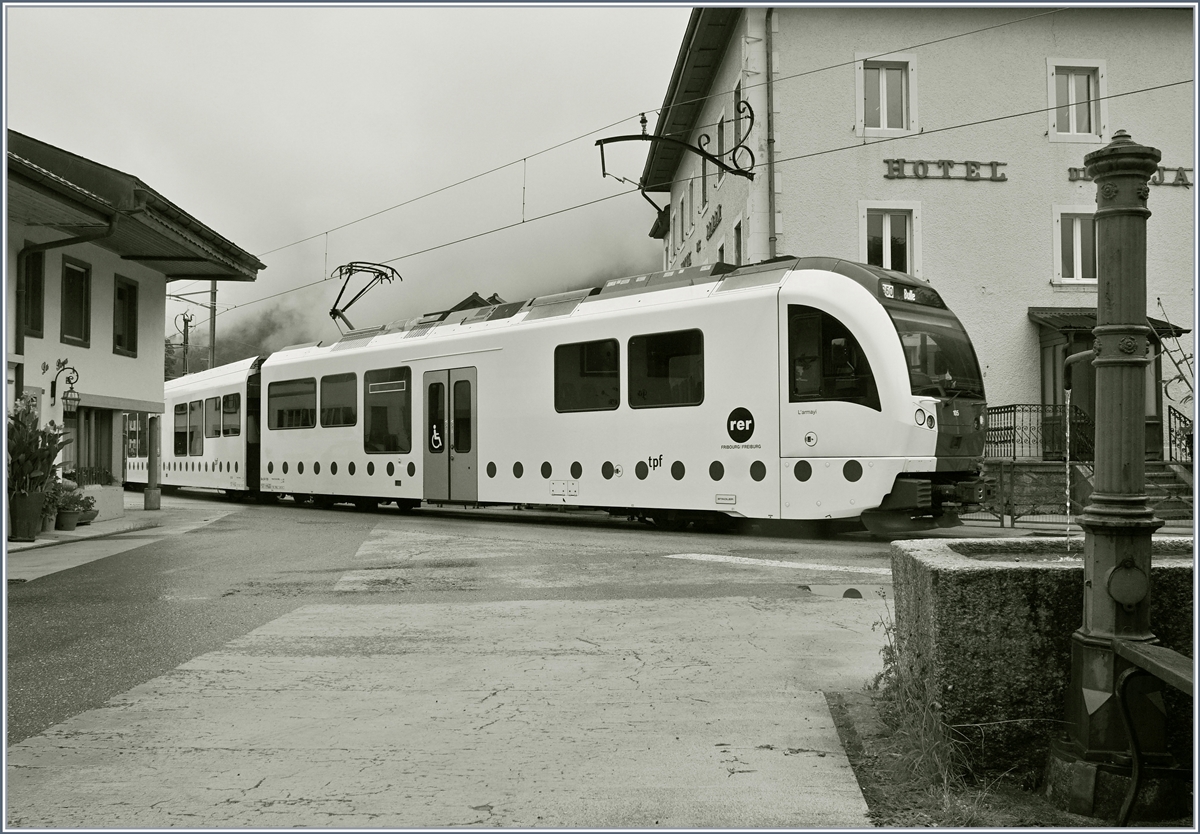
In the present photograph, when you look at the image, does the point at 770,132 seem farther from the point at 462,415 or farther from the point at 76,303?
the point at 76,303

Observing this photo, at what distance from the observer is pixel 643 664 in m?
5.83

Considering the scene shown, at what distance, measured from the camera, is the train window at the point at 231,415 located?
2452cm

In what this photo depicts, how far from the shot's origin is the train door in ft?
58.1

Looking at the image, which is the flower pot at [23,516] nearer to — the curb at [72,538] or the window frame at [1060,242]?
the curb at [72,538]

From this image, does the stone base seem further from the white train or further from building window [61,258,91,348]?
building window [61,258,91,348]

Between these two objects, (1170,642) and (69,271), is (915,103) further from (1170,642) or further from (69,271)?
(1170,642)

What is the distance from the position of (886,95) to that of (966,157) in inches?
82.8

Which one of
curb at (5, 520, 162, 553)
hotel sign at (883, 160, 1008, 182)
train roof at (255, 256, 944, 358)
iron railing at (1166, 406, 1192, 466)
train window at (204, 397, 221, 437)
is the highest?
hotel sign at (883, 160, 1008, 182)

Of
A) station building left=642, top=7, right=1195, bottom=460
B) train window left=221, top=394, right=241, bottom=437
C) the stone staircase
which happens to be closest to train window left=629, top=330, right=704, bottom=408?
station building left=642, top=7, right=1195, bottom=460

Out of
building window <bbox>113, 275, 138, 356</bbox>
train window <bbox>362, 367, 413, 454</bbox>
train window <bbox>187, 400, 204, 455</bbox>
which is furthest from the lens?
train window <bbox>187, 400, 204, 455</bbox>

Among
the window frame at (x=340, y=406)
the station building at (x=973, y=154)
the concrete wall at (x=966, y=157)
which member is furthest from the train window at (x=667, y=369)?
the concrete wall at (x=966, y=157)

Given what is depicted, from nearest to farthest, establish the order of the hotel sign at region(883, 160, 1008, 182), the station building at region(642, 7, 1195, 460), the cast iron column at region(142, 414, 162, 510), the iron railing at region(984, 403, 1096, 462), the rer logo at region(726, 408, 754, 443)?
the rer logo at region(726, 408, 754, 443) < the iron railing at region(984, 403, 1096, 462) < the cast iron column at region(142, 414, 162, 510) < the station building at region(642, 7, 1195, 460) < the hotel sign at region(883, 160, 1008, 182)

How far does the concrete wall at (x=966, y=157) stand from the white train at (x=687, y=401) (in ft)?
24.6

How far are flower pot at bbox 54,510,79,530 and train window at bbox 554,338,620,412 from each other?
719 centimetres
